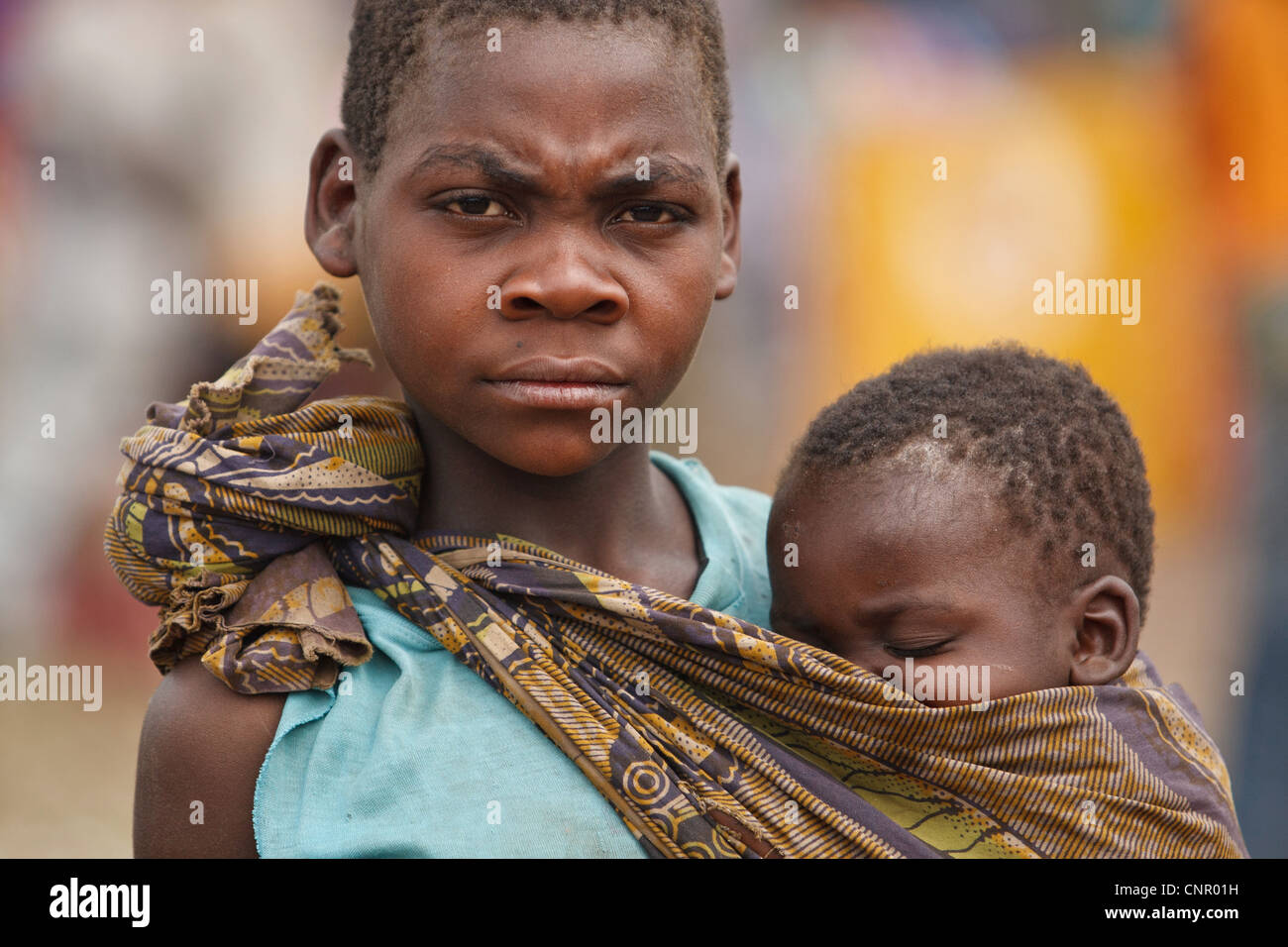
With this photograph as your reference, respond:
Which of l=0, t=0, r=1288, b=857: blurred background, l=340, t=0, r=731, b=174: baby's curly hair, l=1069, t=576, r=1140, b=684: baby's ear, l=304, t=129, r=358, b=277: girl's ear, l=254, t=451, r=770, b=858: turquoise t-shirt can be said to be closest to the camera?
l=254, t=451, r=770, b=858: turquoise t-shirt

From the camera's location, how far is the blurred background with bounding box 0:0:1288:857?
4.38m

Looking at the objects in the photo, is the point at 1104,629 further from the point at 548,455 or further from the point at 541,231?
the point at 541,231

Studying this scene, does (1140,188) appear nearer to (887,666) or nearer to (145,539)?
(887,666)

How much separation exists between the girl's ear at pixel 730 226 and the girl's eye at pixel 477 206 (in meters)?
0.42

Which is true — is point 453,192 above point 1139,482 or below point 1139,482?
above

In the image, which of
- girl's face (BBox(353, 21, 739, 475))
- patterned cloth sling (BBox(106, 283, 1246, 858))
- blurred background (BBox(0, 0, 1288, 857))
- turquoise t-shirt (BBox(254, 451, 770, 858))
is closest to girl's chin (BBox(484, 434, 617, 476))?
girl's face (BBox(353, 21, 739, 475))

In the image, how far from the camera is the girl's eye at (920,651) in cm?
171

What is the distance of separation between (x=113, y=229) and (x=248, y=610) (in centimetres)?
331

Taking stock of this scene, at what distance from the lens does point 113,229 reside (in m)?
4.46

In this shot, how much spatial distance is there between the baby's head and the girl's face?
0.32 meters

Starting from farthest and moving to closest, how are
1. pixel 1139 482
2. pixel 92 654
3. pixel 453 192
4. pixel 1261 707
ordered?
pixel 92 654 < pixel 1261 707 < pixel 1139 482 < pixel 453 192

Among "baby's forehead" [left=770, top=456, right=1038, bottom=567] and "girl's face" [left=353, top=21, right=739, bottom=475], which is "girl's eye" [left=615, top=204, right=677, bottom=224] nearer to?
"girl's face" [left=353, top=21, right=739, bottom=475]
